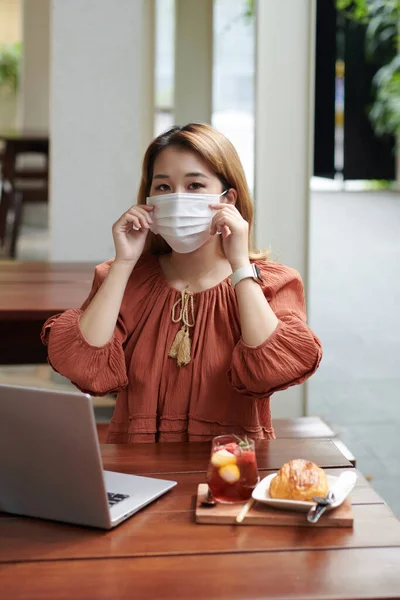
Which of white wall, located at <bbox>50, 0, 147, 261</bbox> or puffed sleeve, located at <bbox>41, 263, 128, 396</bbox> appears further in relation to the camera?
white wall, located at <bbox>50, 0, 147, 261</bbox>

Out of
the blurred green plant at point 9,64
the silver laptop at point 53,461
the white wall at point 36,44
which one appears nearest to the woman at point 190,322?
the silver laptop at point 53,461

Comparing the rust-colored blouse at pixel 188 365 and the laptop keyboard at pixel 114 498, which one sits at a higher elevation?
the rust-colored blouse at pixel 188 365

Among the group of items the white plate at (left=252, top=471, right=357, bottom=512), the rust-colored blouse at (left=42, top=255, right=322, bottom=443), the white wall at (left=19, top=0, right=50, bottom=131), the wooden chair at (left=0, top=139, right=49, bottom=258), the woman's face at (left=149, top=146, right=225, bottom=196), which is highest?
the white wall at (left=19, top=0, right=50, bottom=131)

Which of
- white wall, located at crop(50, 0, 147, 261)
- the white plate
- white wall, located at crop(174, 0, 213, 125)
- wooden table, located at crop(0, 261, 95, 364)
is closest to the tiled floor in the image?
wooden table, located at crop(0, 261, 95, 364)

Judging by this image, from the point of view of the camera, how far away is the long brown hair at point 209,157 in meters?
1.92

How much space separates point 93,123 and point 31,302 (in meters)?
1.34

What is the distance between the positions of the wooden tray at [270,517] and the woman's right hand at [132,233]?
71 cm

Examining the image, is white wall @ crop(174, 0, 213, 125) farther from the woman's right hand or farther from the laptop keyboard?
the laptop keyboard

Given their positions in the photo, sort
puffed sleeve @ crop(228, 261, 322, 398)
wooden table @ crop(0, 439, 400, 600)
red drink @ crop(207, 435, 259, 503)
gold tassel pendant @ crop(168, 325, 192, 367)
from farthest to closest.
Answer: gold tassel pendant @ crop(168, 325, 192, 367) < puffed sleeve @ crop(228, 261, 322, 398) < red drink @ crop(207, 435, 259, 503) < wooden table @ crop(0, 439, 400, 600)

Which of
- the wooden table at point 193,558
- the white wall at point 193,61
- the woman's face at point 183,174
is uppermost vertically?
the white wall at point 193,61

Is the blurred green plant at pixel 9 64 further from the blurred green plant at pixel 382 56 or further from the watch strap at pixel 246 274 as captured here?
the watch strap at pixel 246 274

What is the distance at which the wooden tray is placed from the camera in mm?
1317

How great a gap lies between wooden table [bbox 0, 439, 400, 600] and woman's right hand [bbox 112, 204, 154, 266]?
24.7 inches

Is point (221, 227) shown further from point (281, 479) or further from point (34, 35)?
point (34, 35)
